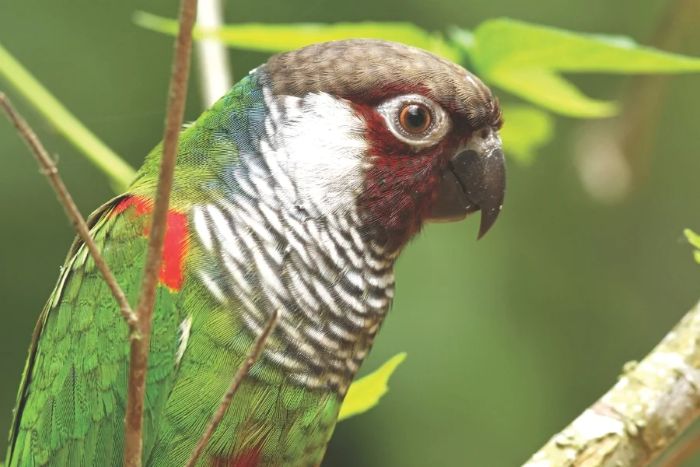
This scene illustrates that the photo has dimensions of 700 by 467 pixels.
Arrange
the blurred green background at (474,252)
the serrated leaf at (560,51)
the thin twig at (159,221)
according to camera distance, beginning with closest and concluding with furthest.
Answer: the thin twig at (159,221)
the serrated leaf at (560,51)
the blurred green background at (474,252)

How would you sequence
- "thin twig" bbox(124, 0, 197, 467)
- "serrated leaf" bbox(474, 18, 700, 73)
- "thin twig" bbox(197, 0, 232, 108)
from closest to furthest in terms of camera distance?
"thin twig" bbox(124, 0, 197, 467)
"serrated leaf" bbox(474, 18, 700, 73)
"thin twig" bbox(197, 0, 232, 108)

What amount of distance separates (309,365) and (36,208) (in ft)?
8.28

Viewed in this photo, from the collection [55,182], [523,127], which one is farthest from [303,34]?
[55,182]

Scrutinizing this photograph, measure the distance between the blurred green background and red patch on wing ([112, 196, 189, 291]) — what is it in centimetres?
206

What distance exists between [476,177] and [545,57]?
26 cm

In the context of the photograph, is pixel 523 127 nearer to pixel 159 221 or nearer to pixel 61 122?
pixel 61 122

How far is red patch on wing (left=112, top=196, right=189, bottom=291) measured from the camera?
146 cm

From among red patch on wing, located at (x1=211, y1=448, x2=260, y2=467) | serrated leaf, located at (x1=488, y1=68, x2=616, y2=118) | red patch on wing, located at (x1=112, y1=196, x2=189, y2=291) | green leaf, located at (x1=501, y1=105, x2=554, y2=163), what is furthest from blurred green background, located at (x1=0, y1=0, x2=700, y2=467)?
red patch on wing, located at (x1=112, y1=196, x2=189, y2=291)

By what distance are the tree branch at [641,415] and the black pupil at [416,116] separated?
58 centimetres

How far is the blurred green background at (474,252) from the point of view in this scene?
3.71 m

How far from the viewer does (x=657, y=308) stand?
4.18 metres

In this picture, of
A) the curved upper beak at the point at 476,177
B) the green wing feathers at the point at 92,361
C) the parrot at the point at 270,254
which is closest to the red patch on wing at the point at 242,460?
the parrot at the point at 270,254

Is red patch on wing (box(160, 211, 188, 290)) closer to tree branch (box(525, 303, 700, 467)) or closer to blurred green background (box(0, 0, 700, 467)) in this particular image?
tree branch (box(525, 303, 700, 467))

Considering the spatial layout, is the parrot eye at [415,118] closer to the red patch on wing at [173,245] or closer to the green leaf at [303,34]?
the green leaf at [303,34]
